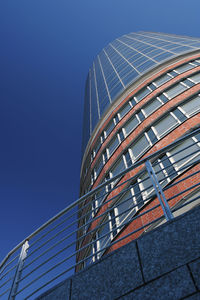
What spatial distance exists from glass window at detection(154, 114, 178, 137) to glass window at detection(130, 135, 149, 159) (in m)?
0.97

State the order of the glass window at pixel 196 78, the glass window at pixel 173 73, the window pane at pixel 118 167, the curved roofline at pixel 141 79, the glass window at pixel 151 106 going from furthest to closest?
the curved roofline at pixel 141 79
the glass window at pixel 173 73
the glass window at pixel 151 106
the glass window at pixel 196 78
the window pane at pixel 118 167

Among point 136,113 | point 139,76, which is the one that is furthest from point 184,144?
point 139,76

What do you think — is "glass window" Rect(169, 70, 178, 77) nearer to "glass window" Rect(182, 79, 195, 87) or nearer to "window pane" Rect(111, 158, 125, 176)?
"glass window" Rect(182, 79, 195, 87)

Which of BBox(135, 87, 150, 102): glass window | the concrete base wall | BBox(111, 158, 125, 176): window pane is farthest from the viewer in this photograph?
BBox(135, 87, 150, 102): glass window

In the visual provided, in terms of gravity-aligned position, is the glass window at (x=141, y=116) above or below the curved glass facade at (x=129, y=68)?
below

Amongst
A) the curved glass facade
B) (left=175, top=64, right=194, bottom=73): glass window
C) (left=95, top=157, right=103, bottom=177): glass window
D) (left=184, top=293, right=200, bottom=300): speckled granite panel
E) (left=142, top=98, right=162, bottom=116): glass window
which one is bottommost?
(left=184, top=293, right=200, bottom=300): speckled granite panel

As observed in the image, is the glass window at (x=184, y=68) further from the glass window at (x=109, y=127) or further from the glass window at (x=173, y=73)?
the glass window at (x=109, y=127)

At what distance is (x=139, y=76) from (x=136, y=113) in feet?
17.8

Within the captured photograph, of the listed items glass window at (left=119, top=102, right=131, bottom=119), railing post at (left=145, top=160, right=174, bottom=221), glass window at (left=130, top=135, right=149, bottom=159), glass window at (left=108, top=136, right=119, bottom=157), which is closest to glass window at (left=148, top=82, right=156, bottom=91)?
glass window at (left=119, top=102, right=131, bottom=119)

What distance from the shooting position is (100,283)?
3436mm

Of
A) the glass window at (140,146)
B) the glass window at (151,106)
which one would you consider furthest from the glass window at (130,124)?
the glass window at (140,146)

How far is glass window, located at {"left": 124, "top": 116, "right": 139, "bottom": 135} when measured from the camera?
1796cm

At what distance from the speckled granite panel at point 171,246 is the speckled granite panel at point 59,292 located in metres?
1.28

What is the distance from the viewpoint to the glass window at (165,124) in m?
14.9
